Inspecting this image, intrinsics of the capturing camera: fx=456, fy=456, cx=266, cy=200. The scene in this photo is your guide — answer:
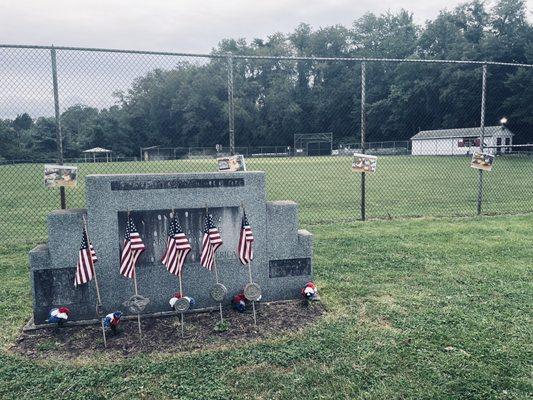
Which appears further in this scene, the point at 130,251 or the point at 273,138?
the point at 273,138

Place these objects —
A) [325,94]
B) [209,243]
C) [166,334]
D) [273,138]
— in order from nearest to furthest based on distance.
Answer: [166,334], [209,243], [273,138], [325,94]

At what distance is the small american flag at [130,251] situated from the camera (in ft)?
14.4

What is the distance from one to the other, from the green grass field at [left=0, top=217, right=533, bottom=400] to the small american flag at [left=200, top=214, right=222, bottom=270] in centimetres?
101

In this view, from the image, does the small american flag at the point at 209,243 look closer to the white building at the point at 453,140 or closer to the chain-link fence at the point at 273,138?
the chain-link fence at the point at 273,138

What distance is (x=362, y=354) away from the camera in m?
3.74

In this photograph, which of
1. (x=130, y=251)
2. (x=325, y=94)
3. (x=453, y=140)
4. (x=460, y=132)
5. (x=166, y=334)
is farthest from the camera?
(x=453, y=140)

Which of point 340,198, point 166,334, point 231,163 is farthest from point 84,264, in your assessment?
point 340,198

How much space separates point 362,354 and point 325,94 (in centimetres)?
3265

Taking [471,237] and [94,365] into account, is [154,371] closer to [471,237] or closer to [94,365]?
[94,365]

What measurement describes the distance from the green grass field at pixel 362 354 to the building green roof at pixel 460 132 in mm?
37573

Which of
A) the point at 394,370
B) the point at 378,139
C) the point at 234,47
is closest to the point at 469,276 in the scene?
the point at 394,370

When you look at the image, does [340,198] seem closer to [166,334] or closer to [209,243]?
[209,243]

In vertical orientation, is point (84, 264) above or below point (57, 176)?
below

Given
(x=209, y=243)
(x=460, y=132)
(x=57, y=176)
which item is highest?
(x=460, y=132)
